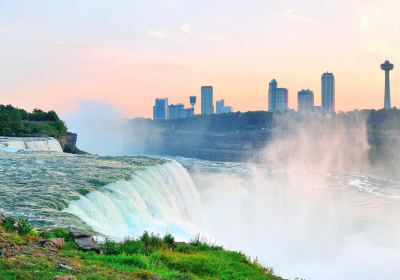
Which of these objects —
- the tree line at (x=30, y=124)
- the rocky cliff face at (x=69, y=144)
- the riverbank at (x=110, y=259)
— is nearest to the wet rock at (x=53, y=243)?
the riverbank at (x=110, y=259)

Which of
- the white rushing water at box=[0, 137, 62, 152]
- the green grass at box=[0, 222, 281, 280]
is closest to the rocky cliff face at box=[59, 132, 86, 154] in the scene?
the white rushing water at box=[0, 137, 62, 152]

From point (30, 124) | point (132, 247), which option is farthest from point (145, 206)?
point (30, 124)

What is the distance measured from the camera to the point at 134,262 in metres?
9.35

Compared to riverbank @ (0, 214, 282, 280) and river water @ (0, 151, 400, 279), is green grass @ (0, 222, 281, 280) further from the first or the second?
river water @ (0, 151, 400, 279)

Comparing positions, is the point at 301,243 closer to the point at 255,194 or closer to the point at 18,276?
the point at 255,194

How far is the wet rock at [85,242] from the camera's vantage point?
992 cm

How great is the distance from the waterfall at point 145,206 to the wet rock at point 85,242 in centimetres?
300

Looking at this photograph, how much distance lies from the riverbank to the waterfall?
3.02 metres

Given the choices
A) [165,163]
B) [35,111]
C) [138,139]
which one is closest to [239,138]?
[138,139]

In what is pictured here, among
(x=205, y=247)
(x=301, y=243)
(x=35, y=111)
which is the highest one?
(x=35, y=111)

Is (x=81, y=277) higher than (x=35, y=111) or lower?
lower

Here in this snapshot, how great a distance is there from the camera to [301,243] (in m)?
28.8

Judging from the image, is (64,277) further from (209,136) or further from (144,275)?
(209,136)

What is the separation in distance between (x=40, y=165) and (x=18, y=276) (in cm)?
1988
